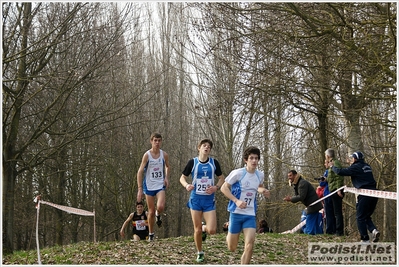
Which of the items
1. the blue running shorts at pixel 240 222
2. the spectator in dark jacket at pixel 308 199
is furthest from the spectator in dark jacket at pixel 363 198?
the blue running shorts at pixel 240 222

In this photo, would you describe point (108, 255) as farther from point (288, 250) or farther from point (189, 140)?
point (189, 140)

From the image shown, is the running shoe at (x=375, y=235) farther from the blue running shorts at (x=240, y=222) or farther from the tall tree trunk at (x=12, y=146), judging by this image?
the tall tree trunk at (x=12, y=146)

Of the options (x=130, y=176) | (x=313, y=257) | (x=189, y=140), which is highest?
(x=189, y=140)

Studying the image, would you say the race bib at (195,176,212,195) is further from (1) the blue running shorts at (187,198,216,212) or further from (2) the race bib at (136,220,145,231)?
(2) the race bib at (136,220,145,231)

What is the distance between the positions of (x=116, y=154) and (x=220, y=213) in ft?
26.6

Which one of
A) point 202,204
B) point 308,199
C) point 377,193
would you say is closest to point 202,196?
point 202,204

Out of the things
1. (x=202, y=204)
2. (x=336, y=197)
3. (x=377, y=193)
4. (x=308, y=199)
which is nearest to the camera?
(x=202, y=204)

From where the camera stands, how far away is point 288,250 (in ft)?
38.0

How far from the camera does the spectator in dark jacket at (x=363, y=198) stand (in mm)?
11102

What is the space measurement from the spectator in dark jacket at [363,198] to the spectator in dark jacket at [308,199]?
2822 mm

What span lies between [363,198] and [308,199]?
3.81m

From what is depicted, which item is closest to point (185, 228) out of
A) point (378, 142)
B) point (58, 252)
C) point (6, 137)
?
point (378, 142)

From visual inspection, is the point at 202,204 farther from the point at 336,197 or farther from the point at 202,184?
the point at 336,197

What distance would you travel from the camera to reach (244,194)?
28.0 feet
